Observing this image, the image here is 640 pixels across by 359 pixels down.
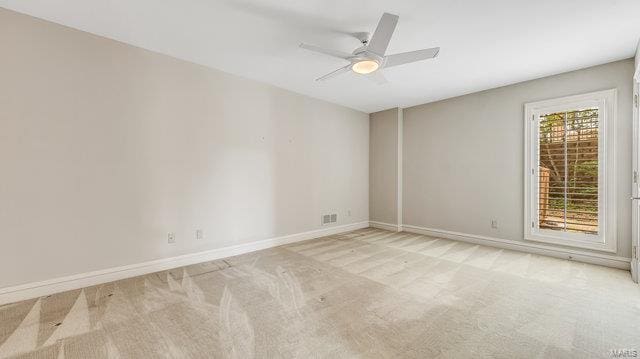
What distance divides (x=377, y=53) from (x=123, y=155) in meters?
2.96

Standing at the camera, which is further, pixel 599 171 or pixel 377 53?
pixel 599 171

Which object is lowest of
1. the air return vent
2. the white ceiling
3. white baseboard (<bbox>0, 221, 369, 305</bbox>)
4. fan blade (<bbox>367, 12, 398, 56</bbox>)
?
white baseboard (<bbox>0, 221, 369, 305</bbox>)

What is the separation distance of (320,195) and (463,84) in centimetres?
305

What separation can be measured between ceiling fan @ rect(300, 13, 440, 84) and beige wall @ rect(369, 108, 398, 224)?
9.23 ft

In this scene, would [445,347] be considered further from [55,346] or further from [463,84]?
[463,84]

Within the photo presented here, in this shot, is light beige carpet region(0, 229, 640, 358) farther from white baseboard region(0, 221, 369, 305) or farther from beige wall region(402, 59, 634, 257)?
beige wall region(402, 59, 634, 257)

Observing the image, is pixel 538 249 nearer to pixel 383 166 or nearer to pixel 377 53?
pixel 383 166

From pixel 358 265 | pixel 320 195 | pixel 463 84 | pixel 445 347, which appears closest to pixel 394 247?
pixel 358 265

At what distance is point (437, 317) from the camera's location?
215cm

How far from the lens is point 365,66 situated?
110 inches

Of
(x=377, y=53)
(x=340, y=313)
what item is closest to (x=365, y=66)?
(x=377, y=53)

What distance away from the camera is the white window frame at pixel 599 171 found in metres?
3.32

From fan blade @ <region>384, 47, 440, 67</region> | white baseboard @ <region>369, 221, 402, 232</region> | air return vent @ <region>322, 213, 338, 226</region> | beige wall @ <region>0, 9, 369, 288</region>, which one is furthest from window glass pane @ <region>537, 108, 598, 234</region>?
beige wall @ <region>0, 9, 369, 288</region>

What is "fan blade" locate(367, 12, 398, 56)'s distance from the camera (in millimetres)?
2135
